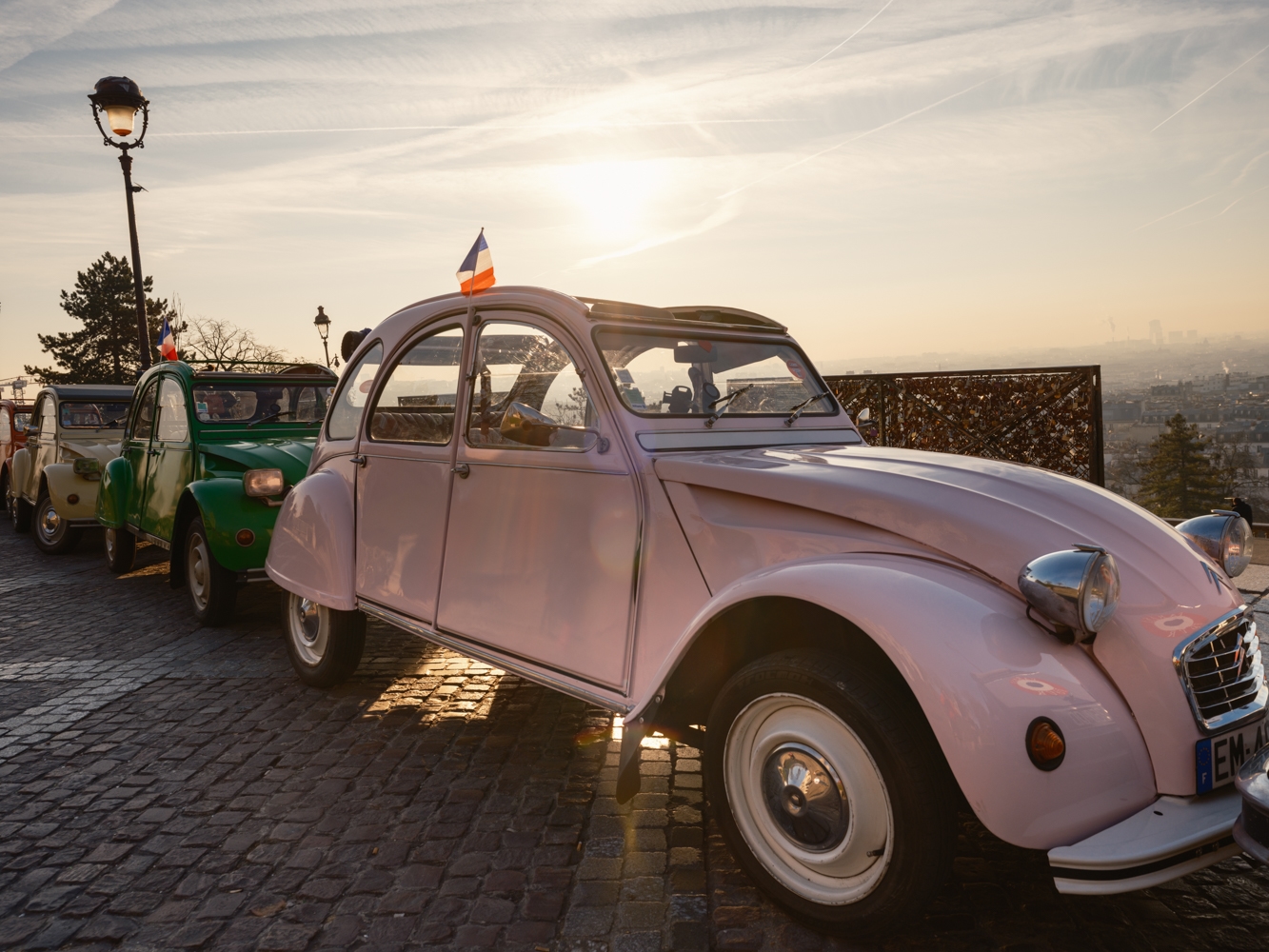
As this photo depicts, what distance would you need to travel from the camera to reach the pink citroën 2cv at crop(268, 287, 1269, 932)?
2.17 m

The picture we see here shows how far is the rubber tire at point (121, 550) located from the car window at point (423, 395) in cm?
602

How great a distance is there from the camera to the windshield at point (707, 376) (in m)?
3.43

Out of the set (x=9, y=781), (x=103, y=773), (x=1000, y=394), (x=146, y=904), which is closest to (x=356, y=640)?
(x=103, y=773)

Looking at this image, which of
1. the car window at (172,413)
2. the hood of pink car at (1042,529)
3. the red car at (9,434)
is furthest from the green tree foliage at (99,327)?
the hood of pink car at (1042,529)

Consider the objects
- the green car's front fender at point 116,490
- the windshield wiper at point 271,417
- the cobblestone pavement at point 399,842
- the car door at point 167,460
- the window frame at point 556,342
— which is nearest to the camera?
the cobblestone pavement at point 399,842

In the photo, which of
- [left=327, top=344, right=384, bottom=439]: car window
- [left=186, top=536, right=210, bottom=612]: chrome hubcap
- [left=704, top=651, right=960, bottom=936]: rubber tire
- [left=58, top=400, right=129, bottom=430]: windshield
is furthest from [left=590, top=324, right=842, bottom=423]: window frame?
[left=58, top=400, right=129, bottom=430]: windshield

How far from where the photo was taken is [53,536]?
1066 cm

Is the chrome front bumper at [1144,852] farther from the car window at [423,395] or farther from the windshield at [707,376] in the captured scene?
the car window at [423,395]

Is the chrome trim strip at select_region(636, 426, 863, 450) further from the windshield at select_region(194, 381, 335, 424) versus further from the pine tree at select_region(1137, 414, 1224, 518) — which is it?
the pine tree at select_region(1137, 414, 1224, 518)

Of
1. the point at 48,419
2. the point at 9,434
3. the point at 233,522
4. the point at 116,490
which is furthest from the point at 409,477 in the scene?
the point at 9,434

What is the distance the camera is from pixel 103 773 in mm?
4023

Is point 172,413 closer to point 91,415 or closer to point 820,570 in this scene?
point 91,415

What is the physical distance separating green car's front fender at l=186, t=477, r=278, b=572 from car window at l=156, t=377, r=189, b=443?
1145 mm

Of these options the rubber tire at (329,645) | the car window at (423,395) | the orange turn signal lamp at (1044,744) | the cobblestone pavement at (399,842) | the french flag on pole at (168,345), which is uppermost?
the french flag on pole at (168,345)
